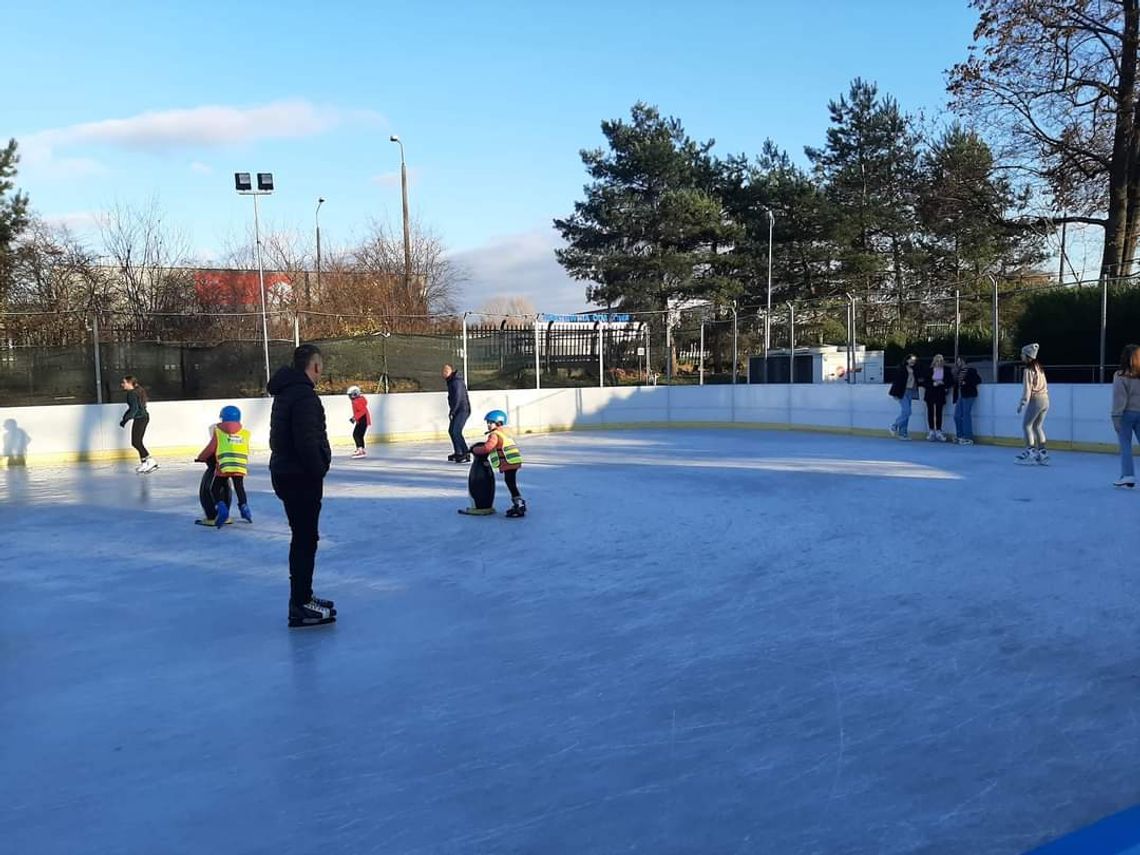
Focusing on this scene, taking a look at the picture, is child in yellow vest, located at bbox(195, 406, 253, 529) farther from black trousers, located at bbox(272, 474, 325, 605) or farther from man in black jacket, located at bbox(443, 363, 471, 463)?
man in black jacket, located at bbox(443, 363, 471, 463)

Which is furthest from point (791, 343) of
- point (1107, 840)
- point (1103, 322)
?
point (1107, 840)

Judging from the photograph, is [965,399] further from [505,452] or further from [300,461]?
[300,461]

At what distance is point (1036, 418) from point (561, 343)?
39.4 feet

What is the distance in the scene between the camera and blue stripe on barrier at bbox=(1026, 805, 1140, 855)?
170 centimetres

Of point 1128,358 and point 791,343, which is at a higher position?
point 791,343

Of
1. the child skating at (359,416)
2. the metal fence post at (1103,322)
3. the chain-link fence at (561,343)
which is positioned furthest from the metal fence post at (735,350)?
the child skating at (359,416)

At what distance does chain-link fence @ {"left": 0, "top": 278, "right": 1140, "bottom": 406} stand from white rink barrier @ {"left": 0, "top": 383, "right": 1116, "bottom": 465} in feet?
1.60

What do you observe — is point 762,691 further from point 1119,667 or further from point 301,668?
point 301,668

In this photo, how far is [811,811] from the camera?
9.46 ft

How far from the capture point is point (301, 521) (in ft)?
16.7

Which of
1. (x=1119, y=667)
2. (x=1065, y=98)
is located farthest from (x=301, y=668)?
(x=1065, y=98)

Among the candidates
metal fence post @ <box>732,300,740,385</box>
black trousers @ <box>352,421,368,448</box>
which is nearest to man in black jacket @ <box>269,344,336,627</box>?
black trousers @ <box>352,421,368,448</box>

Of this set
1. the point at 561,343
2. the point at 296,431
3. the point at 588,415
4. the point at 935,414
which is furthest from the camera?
the point at 588,415

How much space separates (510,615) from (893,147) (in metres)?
38.7
